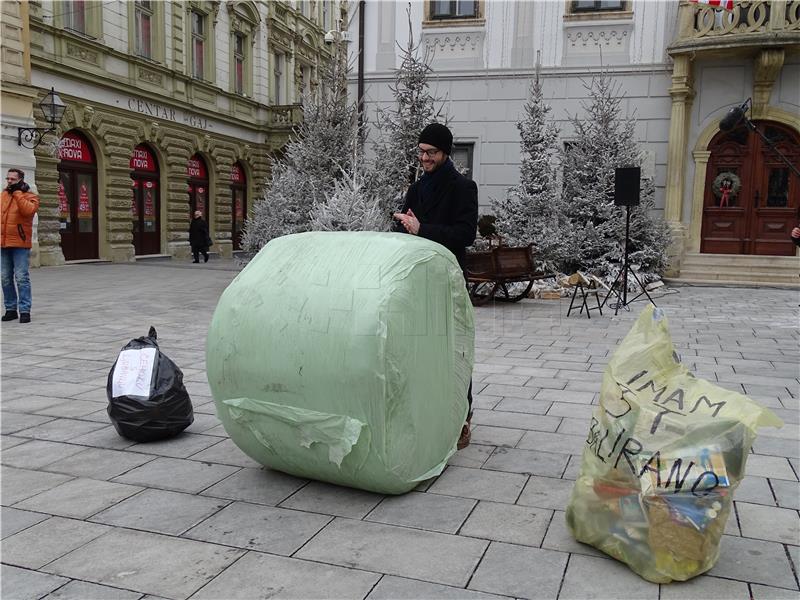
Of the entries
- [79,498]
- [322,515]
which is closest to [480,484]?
[322,515]

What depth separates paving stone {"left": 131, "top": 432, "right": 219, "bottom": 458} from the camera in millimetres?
4113

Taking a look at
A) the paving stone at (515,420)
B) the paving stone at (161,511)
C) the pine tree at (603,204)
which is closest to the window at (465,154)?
the pine tree at (603,204)

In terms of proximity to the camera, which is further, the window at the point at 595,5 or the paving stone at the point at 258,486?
the window at the point at 595,5

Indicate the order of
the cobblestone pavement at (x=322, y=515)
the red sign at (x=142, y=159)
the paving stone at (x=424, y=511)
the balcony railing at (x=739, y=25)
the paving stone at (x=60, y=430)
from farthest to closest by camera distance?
1. the red sign at (x=142, y=159)
2. the balcony railing at (x=739, y=25)
3. the paving stone at (x=60, y=430)
4. the paving stone at (x=424, y=511)
5. the cobblestone pavement at (x=322, y=515)

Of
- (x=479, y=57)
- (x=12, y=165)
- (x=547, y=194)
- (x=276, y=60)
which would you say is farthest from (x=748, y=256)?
(x=276, y=60)

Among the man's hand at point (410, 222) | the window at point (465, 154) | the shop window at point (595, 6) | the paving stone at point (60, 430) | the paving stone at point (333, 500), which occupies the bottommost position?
the paving stone at point (60, 430)

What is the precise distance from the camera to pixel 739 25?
48.3 feet

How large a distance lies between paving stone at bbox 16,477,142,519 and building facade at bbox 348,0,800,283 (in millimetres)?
14067

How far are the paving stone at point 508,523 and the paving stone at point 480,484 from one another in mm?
106

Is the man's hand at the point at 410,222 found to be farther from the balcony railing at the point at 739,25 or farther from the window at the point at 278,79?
the window at the point at 278,79

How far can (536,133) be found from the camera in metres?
14.3

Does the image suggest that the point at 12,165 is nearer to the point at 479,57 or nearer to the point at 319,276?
the point at 479,57

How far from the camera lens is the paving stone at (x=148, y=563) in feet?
8.46

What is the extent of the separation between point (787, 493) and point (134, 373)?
375 centimetres
